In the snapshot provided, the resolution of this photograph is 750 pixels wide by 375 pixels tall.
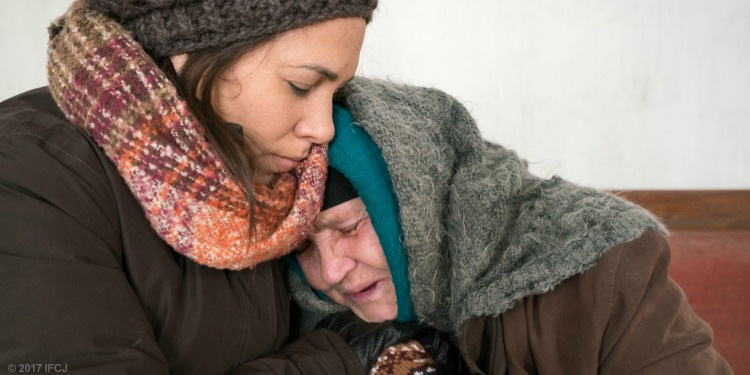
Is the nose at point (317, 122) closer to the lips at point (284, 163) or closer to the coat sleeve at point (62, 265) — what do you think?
the lips at point (284, 163)

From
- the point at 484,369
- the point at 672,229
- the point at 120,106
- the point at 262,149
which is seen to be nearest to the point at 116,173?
the point at 120,106

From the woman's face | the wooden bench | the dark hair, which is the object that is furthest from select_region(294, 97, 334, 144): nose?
the wooden bench

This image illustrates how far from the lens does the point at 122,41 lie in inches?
39.3

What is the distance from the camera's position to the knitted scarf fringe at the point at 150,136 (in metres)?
0.96

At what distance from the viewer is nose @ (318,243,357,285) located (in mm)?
1368

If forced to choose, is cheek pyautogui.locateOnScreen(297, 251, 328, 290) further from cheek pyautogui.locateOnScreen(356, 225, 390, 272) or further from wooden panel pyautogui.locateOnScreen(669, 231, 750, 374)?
wooden panel pyautogui.locateOnScreen(669, 231, 750, 374)

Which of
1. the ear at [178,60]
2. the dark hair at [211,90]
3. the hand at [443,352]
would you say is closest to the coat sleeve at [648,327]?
the hand at [443,352]

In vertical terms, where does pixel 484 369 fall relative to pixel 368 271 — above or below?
below

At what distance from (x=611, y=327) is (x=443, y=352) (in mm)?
293

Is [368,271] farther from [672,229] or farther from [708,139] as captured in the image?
[708,139]

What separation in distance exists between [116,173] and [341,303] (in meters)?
0.61

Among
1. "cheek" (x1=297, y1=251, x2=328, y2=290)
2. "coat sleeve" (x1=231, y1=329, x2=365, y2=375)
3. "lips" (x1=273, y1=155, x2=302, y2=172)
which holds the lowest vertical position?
"coat sleeve" (x1=231, y1=329, x2=365, y2=375)

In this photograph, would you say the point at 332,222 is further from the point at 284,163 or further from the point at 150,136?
the point at 150,136

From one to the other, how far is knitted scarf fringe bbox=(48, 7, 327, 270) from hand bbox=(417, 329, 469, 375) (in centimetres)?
46
